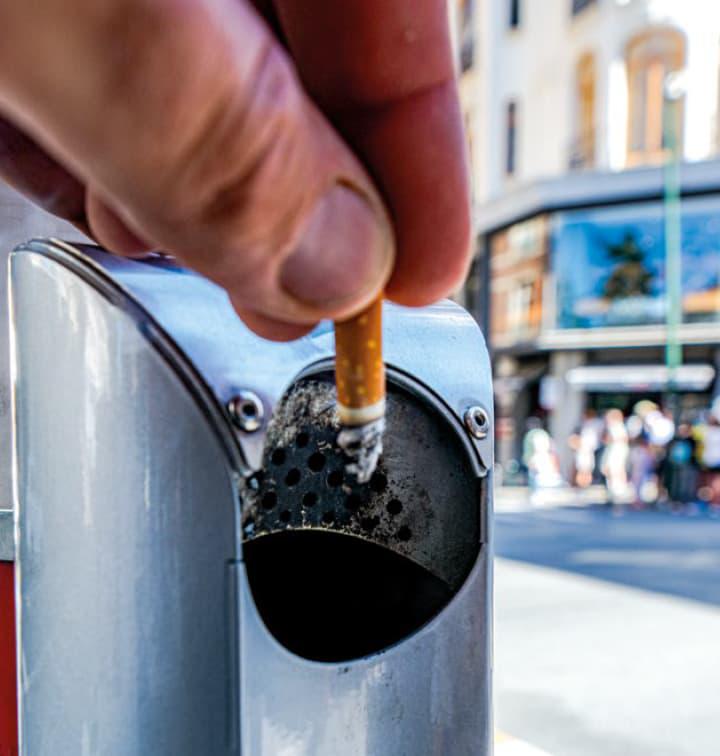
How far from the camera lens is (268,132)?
41 cm

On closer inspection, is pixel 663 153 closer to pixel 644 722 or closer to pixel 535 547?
pixel 535 547

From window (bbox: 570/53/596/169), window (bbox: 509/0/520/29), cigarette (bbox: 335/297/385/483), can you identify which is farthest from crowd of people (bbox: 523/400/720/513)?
cigarette (bbox: 335/297/385/483)

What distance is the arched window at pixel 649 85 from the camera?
14719 mm

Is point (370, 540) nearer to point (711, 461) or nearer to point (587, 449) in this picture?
point (711, 461)

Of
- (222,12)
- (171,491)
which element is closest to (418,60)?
(222,12)

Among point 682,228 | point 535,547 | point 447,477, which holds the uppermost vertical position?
point 682,228

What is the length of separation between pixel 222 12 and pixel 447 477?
2.17 ft

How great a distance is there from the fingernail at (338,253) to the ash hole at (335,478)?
479mm

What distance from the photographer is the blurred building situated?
14664 millimetres

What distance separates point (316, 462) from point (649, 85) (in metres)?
15.6

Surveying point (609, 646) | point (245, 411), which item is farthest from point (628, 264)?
point (245, 411)

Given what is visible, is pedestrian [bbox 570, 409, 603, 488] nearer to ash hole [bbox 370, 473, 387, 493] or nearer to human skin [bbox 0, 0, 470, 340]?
ash hole [bbox 370, 473, 387, 493]

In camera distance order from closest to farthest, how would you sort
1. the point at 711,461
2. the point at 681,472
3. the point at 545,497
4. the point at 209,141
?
1. the point at 209,141
2. the point at 711,461
3. the point at 681,472
4. the point at 545,497

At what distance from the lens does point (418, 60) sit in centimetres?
48
